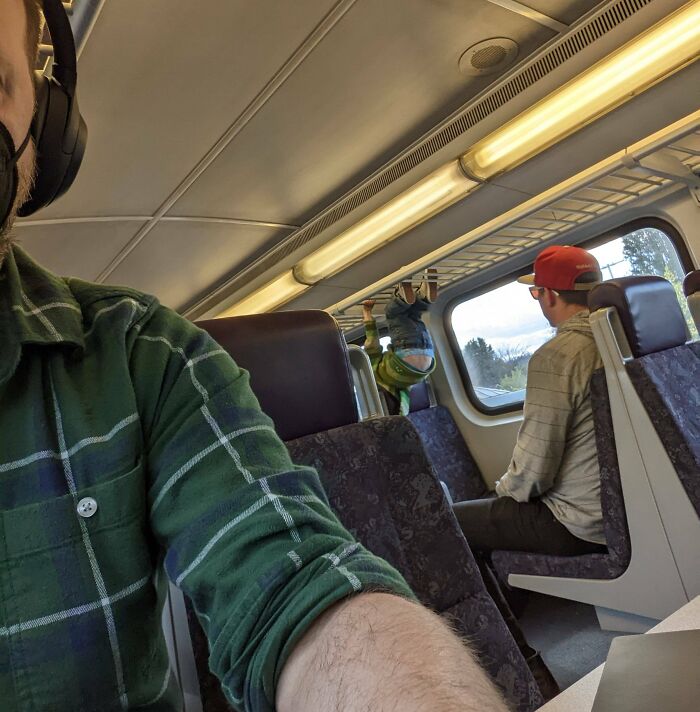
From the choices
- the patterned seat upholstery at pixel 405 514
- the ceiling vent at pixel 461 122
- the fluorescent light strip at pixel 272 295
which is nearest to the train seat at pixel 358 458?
the patterned seat upholstery at pixel 405 514

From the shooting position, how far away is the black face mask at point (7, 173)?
2.48 ft

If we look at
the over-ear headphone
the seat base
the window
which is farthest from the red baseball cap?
the over-ear headphone

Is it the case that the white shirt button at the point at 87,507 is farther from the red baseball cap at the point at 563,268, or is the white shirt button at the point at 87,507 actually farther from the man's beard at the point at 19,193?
the red baseball cap at the point at 563,268

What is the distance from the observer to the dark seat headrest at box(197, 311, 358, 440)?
1.34 meters

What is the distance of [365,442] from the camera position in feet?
4.58

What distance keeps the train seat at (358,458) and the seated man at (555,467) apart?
1.24 meters

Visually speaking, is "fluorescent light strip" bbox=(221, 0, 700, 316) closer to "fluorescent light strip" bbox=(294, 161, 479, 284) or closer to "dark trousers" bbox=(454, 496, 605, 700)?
"fluorescent light strip" bbox=(294, 161, 479, 284)

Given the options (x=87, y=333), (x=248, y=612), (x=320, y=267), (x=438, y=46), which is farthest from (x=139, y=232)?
(x=248, y=612)

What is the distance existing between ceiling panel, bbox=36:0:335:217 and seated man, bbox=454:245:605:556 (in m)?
1.74

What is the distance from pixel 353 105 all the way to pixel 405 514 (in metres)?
1.70

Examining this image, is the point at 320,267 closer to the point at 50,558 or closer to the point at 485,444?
the point at 485,444

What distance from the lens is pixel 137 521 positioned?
2.27 feet

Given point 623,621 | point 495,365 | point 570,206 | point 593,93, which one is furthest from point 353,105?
point 495,365

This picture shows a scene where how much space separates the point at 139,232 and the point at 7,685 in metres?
2.70
